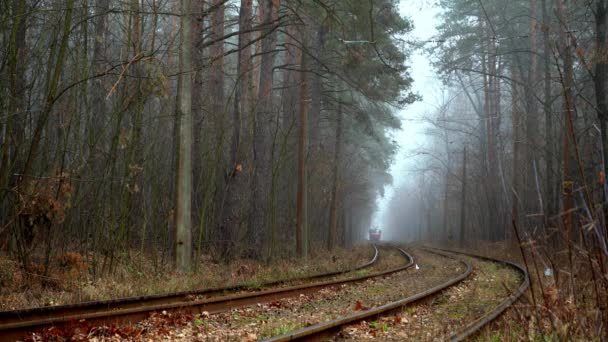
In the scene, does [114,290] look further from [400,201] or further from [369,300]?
[400,201]

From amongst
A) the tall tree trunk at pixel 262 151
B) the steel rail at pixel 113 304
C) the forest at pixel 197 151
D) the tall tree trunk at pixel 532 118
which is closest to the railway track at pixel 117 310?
the steel rail at pixel 113 304

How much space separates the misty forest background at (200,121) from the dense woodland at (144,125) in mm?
53

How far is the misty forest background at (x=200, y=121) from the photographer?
30.5 ft

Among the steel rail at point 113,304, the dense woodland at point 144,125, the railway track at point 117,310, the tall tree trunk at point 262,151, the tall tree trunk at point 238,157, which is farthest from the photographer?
the tall tree trunk at point 262,151

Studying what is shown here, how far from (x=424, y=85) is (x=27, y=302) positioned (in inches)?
1574

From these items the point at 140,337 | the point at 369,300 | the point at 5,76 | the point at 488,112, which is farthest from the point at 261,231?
the point at 488,112

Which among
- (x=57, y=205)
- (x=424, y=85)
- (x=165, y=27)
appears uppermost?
(x=424, y=85)

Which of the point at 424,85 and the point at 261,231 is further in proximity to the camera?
the point at 424,85

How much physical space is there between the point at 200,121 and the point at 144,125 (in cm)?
220

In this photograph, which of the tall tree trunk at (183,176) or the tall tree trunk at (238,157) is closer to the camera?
the tall tree trunk at (183,176)

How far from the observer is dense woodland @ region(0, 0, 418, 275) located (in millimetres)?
9539

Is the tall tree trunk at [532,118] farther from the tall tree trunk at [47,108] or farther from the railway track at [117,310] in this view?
the tall tree trunk at [47,108]

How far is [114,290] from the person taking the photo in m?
9.20

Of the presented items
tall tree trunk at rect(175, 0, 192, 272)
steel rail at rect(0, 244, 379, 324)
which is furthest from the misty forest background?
steel rail at rect(0, 244, 379, 324)
